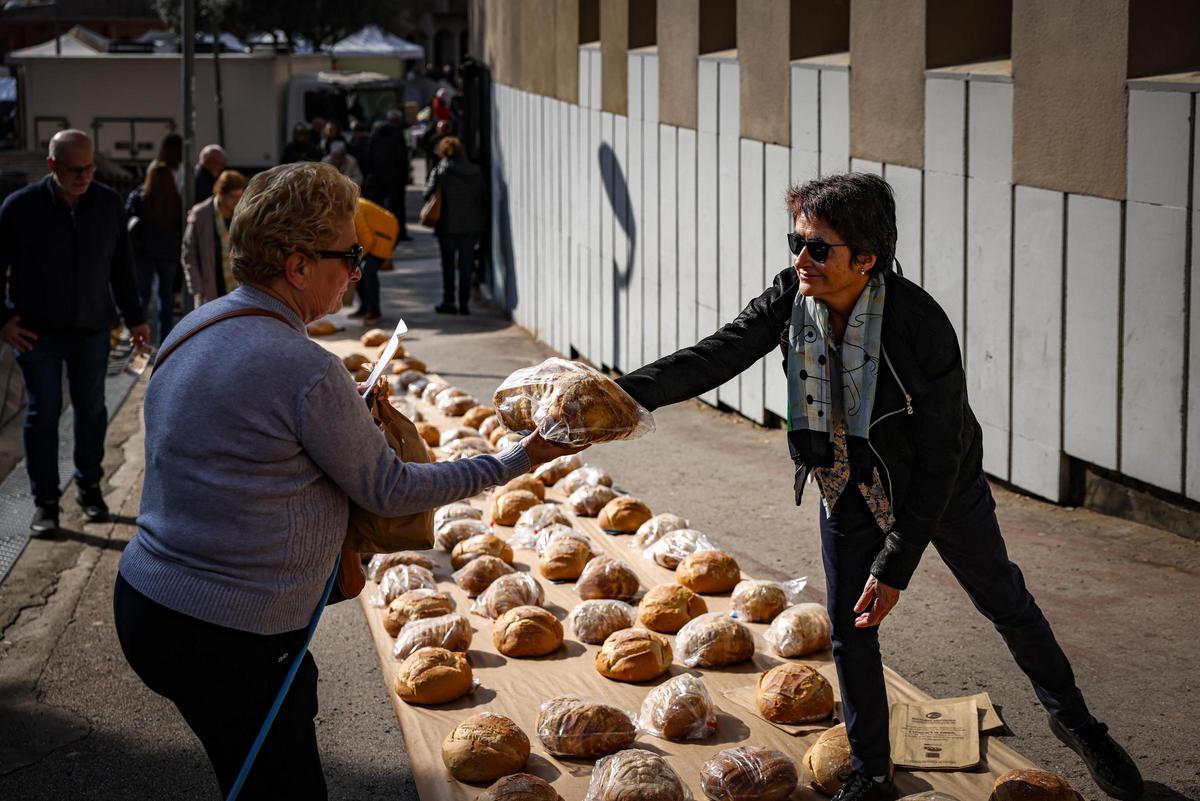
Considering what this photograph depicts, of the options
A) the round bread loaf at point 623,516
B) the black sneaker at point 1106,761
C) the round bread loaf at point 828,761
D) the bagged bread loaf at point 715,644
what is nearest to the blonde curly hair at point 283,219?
the round bread loaf at point 828,761

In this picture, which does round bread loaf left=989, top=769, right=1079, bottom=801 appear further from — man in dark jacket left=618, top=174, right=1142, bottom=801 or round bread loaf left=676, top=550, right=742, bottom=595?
round bread loaf left=676, top=550, right=742, bottom=595

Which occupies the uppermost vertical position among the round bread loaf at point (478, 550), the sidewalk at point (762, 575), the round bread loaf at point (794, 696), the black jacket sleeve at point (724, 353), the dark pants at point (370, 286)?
the black jacket sleeve at point (724, 353)

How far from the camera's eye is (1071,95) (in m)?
7.30

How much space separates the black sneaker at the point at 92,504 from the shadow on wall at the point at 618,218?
19.5 feet

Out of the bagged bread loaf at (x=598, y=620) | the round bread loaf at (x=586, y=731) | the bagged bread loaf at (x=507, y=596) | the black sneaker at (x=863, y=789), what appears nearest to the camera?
the black sneaker at (x=863, y=789)

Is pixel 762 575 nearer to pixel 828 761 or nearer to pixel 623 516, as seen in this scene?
pixel 623 516

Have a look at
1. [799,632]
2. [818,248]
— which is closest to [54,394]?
[799,632]

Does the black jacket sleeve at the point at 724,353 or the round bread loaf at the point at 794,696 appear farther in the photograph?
the round bread loaf at the point at 794,696

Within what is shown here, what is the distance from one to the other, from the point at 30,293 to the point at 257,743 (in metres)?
5.41

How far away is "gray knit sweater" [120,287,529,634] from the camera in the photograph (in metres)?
3.09

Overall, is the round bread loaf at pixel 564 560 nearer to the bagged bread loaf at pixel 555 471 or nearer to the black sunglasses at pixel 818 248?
the bagged bread loaf at pixel 555 471

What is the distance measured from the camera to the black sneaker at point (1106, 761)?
4395mm

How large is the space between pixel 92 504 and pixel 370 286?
24.4 feet

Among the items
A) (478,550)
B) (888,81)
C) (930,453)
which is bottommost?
(478,550)
